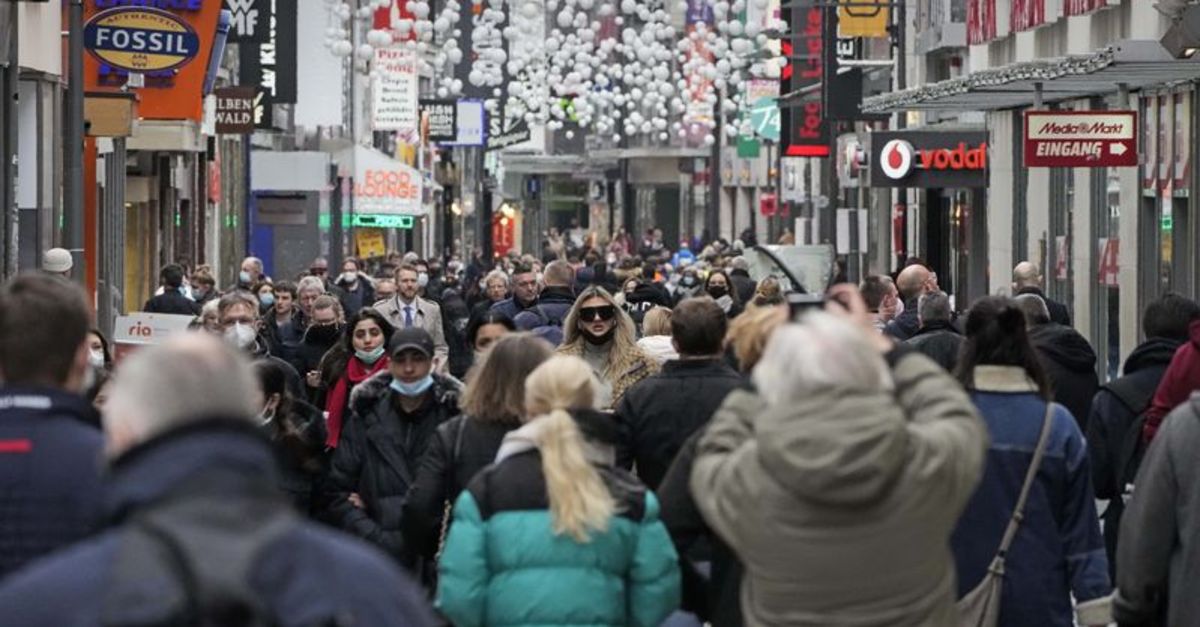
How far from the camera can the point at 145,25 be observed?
2572 centimetres

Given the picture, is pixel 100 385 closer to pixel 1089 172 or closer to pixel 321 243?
pixel 1089 172

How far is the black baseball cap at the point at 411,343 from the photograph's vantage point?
36.6 feet

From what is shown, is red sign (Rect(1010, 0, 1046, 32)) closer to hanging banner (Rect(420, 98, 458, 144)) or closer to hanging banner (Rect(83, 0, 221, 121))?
hanging banner (Rect(83, 0, 221, 121))

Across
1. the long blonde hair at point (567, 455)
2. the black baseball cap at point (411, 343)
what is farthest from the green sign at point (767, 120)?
the long blonde hair at point (567, 455)

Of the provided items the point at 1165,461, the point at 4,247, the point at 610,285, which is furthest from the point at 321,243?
the point at 1165,461

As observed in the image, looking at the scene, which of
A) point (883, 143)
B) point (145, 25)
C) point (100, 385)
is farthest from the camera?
point (883, 143)

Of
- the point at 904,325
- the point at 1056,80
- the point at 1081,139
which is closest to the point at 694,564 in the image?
the point at 904,325

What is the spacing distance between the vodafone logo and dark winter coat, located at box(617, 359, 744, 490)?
1125 inches

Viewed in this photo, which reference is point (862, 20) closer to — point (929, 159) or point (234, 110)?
point (929, 159)

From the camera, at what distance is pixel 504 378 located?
29.5ft

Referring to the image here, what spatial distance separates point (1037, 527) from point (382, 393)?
3492mm

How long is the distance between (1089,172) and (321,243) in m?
26.4

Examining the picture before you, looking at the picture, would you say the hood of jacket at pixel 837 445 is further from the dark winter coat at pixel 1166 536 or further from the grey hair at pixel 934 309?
the grey hair at pixel 934 309

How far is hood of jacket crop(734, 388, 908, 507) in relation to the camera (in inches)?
236
